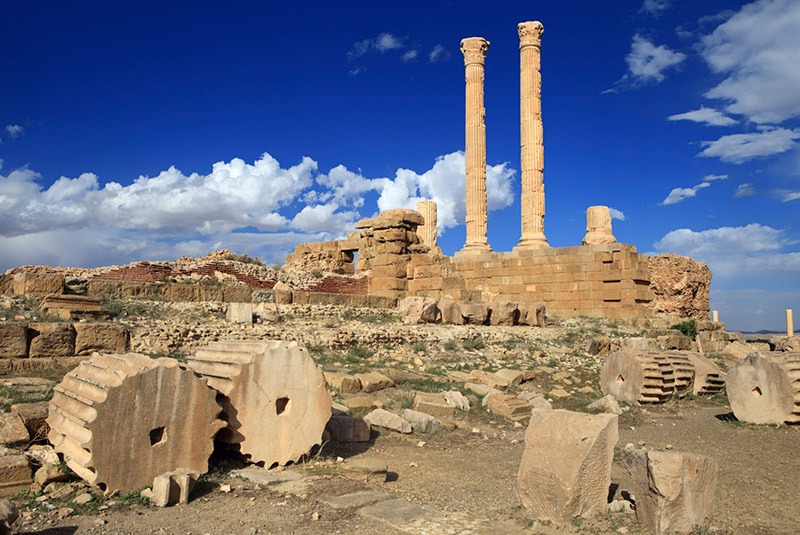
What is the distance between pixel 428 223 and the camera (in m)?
24.9

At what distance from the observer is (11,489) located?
4.62 meters

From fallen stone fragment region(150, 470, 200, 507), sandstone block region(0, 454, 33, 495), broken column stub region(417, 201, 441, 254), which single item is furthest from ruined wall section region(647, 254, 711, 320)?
sandstone block region(0, 454, 33, 495)

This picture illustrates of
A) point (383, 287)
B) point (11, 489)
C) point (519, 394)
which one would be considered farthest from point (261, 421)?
point (383, 287)

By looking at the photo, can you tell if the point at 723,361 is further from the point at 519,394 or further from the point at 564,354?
the point at 519,394

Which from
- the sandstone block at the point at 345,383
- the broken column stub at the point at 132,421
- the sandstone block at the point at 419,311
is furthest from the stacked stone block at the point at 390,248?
the broken column stub at the point at 132,421

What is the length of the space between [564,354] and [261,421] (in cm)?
901

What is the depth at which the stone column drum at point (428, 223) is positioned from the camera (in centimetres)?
2489

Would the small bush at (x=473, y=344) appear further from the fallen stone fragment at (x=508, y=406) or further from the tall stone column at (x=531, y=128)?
the tall stone column at (x=531, y=128)

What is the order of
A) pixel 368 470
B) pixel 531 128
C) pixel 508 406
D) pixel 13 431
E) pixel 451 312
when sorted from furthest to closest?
pixel 531 128
pixel 451 312
pixel 508 406
pixel 368 470
pixel 13 431

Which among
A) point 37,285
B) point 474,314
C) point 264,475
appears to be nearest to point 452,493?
point 264,475

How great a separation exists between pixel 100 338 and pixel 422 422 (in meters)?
4.87

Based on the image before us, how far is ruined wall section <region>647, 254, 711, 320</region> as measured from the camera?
21.0 m

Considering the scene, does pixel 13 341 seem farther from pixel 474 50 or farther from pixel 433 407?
pixel 474 50

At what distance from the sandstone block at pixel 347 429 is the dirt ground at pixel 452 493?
0.18 meters
